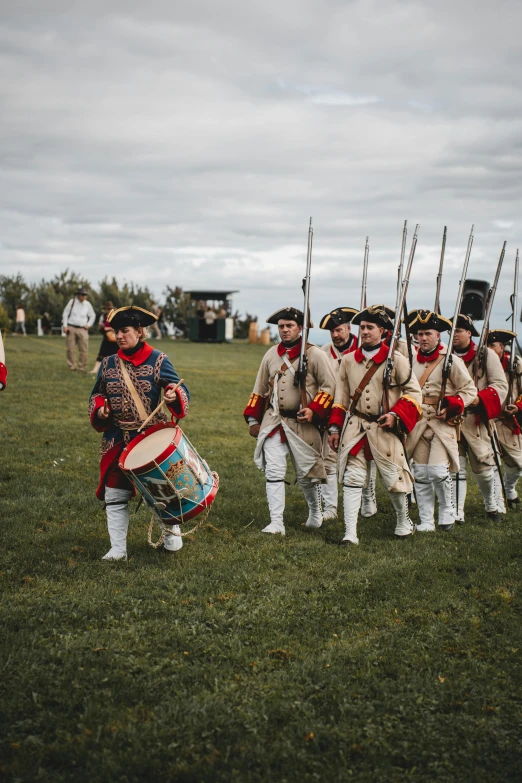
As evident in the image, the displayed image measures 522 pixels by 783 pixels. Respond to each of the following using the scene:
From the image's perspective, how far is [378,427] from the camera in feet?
25.7

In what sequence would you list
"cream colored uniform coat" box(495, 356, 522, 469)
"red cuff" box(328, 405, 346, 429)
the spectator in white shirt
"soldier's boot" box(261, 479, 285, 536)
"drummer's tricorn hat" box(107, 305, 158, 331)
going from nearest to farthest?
"drummer's tricorn hat" box(107, 305, 158, 331) < "red cuff" box(328, 405, 346, 429) < "soldier's boot" box(261, 479, 285, 536) < "cream colored uniform coat" box(495, 356, 522, 469) < the spectator in white shirt

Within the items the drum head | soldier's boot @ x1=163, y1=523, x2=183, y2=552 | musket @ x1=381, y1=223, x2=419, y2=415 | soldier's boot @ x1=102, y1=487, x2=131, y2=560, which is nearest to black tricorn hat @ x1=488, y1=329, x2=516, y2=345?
musket @ x1=381, y1=223, x2=419, y2=415

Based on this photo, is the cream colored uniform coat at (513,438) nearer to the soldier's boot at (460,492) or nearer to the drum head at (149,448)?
the soldier's boot at (460,492)

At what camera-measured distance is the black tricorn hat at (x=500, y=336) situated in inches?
384

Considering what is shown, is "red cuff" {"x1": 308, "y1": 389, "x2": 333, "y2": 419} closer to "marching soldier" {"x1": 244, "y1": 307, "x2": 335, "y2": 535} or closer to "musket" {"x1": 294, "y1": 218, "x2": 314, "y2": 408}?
"marching soldier" {"x1": 244, "y1": 307, "x2": 335, "y2": 535}

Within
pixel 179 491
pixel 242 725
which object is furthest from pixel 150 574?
pixel 242 725

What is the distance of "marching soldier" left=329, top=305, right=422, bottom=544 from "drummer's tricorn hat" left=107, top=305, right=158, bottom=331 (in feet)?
Result: 7.41

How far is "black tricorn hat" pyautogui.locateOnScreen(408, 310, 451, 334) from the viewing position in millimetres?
8602

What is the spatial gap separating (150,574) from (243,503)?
9.55ft

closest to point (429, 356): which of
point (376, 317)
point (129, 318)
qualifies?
point (376, 317)

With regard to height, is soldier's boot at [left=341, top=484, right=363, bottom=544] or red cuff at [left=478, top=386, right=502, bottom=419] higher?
red cuff at [left=478, top=386, right=502, bottom=419]

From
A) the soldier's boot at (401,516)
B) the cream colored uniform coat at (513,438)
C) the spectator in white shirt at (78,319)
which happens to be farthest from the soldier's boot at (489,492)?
the spectator in white shirt at (78,319)

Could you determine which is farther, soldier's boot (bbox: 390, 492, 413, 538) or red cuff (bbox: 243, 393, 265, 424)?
red cuff (bbox: 243, 393, 265, 424)

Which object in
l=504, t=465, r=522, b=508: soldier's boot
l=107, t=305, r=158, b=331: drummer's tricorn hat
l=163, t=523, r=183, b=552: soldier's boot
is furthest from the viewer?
l=504, t=465, r=522, b=508: soldier's boot
